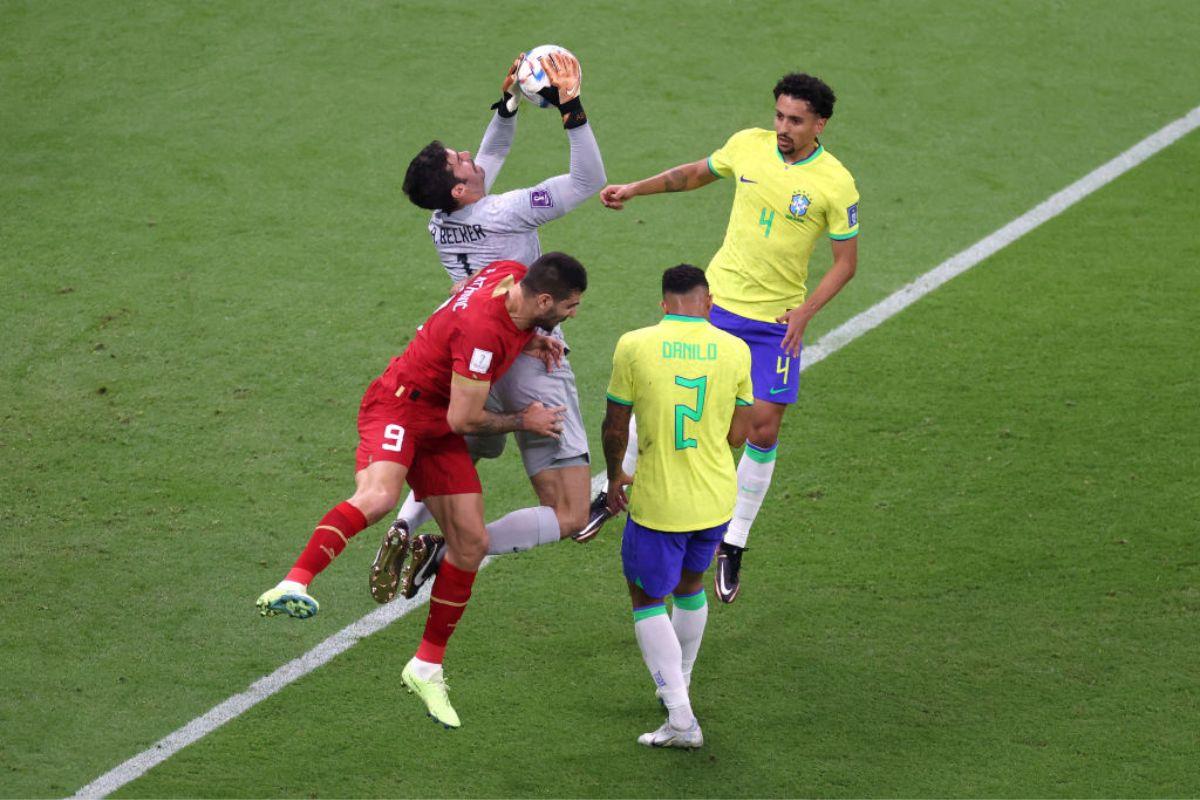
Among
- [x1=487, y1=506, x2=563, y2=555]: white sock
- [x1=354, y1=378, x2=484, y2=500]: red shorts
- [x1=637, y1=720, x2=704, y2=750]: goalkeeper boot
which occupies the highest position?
[x1=354, y1=378, x2=484, y2=500]: red shorts

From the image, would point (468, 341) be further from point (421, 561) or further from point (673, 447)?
point (421, 561)

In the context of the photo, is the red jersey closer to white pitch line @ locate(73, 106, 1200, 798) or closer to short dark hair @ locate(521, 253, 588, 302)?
short dark hair @ locate(521, 253, 588, 302)

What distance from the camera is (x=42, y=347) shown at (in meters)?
9.25

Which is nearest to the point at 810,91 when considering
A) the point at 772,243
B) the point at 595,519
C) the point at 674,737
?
the point at 772,243

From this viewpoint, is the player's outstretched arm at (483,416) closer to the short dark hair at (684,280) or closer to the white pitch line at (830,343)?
the short dark hair at (684,280)

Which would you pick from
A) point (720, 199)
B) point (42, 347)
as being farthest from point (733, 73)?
point (42, 347)

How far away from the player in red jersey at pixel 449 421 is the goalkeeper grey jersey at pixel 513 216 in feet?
0.95

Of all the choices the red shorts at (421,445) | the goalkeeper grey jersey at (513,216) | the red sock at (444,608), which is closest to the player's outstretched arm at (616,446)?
the red shorts at (421,445)

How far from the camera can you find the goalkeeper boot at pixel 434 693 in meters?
6.20

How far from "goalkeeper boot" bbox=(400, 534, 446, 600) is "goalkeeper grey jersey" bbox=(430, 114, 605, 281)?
123cm

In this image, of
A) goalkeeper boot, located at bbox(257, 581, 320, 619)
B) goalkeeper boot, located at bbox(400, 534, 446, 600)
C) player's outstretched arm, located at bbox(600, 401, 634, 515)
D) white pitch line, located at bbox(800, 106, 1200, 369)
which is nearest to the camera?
goalkeeper boot, located at bbox(257, 581, 320, 619)

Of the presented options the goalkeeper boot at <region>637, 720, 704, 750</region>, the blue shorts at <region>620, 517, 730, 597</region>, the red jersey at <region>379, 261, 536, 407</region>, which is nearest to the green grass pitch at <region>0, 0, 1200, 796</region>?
the goalkeeper boot at <region>637, 720, 704, 750</region>

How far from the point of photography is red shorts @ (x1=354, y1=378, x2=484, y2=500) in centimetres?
638

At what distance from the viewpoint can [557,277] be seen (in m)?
6.06
